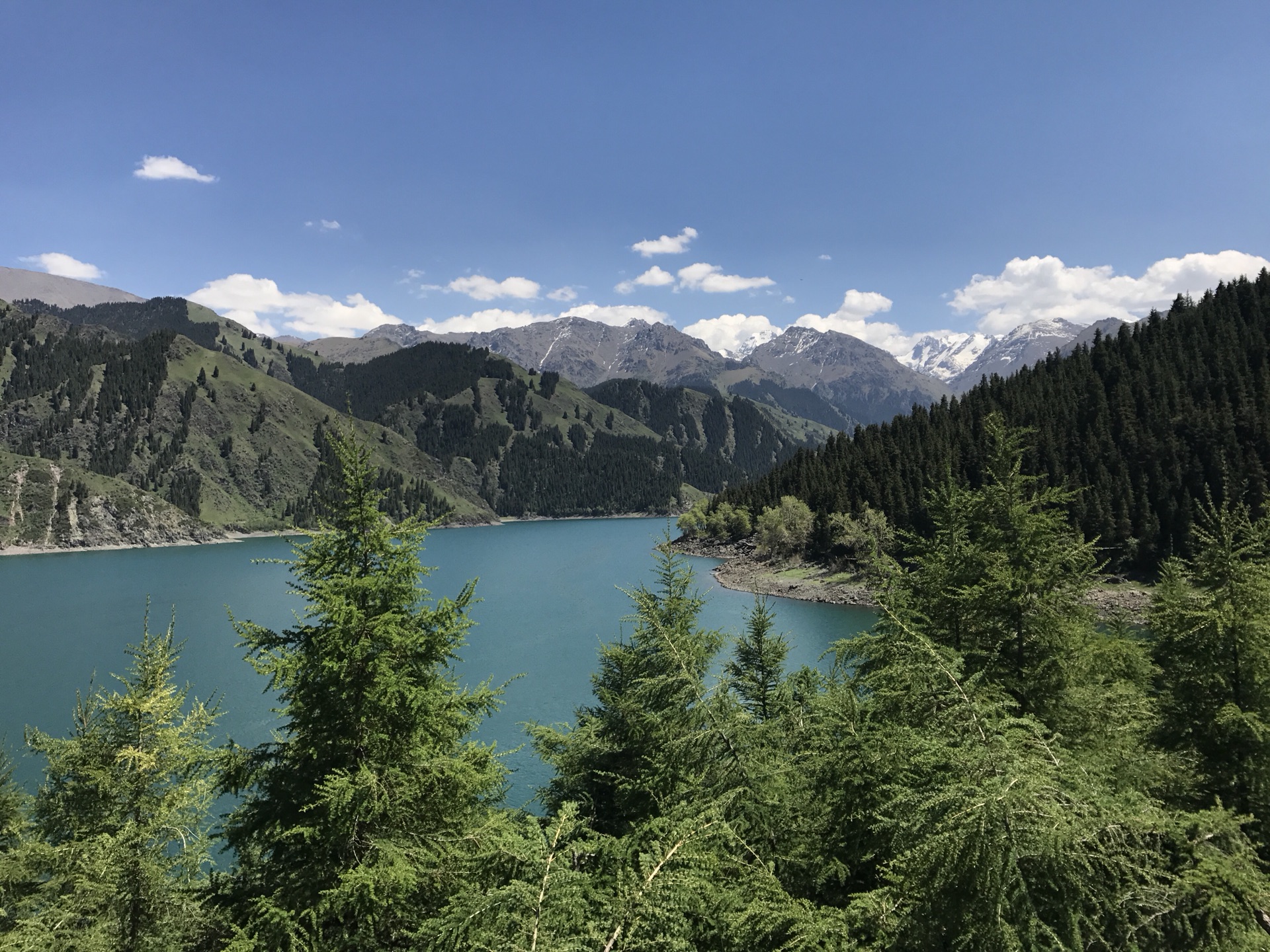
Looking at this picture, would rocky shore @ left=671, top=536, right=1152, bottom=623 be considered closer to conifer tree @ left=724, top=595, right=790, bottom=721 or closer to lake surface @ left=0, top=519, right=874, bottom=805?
lake surface @ left=0, top=519, right=874, bottom=805

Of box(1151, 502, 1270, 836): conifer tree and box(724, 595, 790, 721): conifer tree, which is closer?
box(1151, 502, 1270, 836): conifer tree

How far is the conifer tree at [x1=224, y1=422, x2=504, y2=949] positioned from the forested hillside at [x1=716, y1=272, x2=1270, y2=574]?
63.8m

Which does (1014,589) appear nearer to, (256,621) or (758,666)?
(758,666)

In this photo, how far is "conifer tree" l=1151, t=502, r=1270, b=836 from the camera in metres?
11.9

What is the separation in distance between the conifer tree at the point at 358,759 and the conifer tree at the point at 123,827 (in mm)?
1381

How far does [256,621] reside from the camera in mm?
85000

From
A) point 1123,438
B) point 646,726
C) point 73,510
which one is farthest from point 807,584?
point 73,510

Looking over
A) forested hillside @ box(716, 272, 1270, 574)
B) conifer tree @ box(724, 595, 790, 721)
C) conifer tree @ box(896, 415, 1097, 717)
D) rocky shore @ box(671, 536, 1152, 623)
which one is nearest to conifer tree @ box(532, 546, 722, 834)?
conifer tree @ box(724, 595, 790, 721)

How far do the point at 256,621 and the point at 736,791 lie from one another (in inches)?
3696

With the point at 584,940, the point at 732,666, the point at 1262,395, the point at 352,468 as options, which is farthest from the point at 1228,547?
the point at 1262,395

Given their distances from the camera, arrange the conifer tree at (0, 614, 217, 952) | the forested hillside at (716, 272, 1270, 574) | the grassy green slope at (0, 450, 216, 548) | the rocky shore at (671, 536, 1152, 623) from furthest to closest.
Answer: the grassy green slope at (0, 450, 216, 548) → the forested hillside at (716, 272, 1270, 574) → the rocky shore at (671, 536, 1152, 623) → the conifer tree at (0, 614, 217, 952)

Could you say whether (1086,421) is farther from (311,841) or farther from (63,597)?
(63,597)

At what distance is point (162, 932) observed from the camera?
449 inches

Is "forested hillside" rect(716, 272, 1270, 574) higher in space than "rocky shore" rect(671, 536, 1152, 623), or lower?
higher
